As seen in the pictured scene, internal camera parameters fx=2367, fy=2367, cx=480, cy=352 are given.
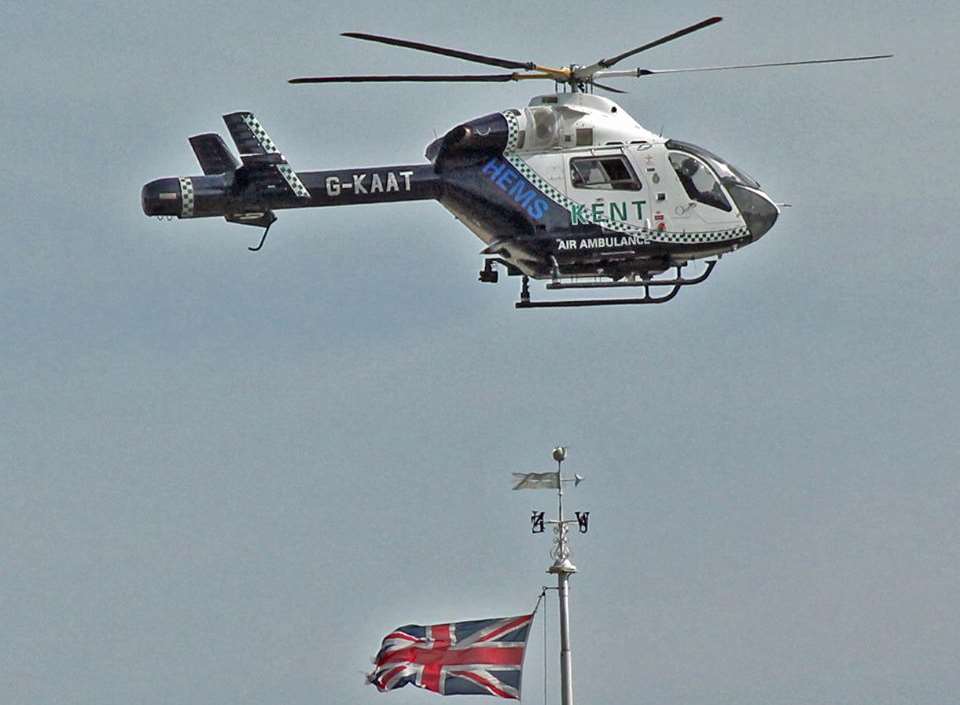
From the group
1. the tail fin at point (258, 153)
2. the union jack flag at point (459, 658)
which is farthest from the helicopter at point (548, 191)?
the union jack flag at point (459, 658)

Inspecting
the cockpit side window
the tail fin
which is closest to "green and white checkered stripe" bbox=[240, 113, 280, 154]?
the tail fin

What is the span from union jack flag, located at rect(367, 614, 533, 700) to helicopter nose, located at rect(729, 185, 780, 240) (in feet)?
40.9

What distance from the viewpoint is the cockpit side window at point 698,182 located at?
59.1 m

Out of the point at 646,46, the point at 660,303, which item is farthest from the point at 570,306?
the point at 646,46

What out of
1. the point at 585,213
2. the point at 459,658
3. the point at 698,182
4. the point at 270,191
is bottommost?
the point at 459,658

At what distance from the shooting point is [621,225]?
2292 inches

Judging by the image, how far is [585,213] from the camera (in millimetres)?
58250

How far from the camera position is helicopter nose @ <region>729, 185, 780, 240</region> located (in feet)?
195

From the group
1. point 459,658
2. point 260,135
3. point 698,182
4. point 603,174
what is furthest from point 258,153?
point 459,658

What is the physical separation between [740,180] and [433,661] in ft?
49.0

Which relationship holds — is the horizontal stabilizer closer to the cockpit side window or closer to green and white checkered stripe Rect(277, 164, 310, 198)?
green and white checkered stripe Rect(277, 164, 310, 198)

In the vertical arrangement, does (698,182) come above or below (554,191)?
above

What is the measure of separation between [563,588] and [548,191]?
12174 millimetres

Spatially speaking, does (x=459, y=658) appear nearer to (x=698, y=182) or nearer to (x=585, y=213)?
(x=585, y=213)
